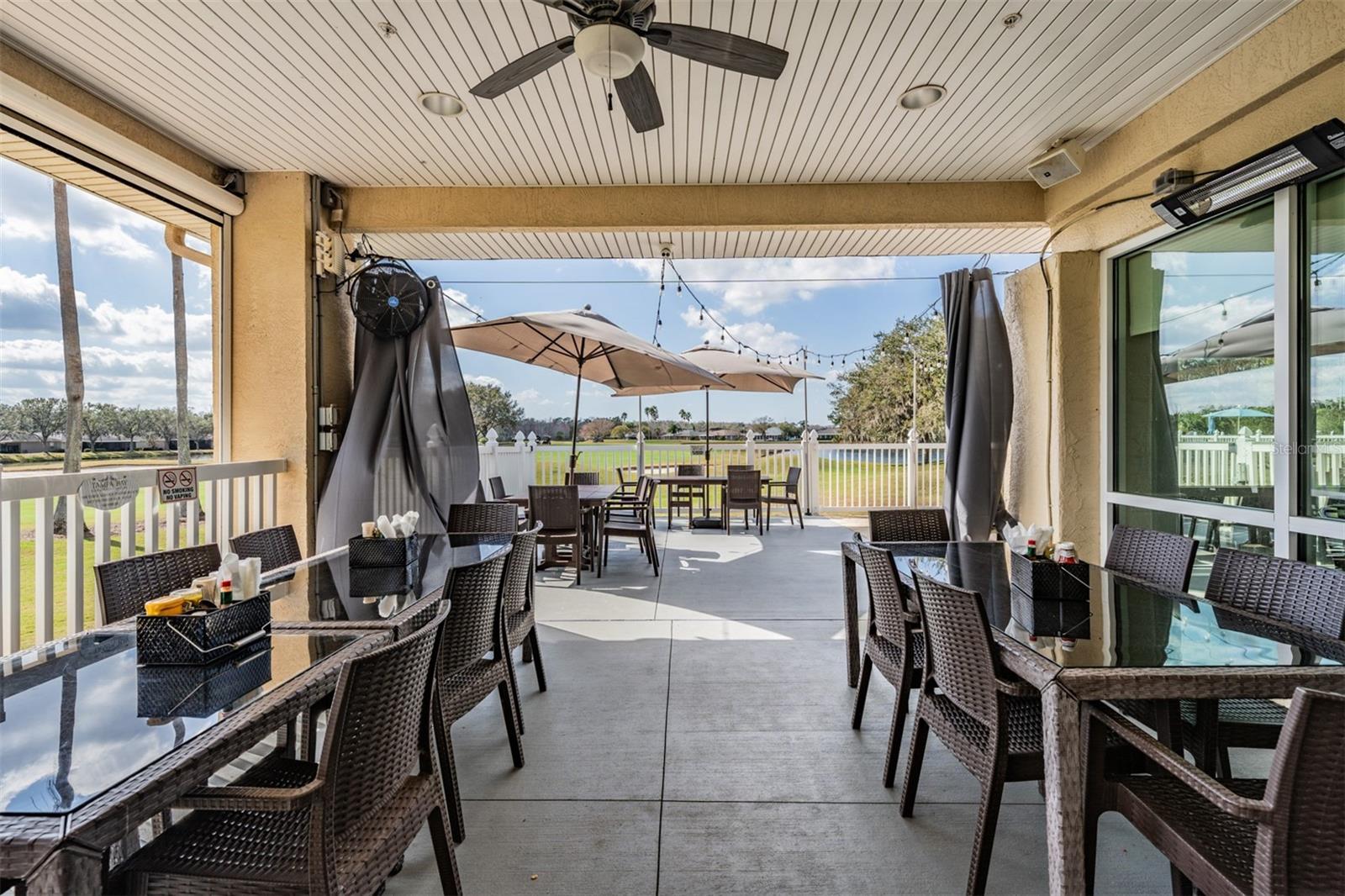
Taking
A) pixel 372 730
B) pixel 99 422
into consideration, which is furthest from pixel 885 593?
pixel 99 422

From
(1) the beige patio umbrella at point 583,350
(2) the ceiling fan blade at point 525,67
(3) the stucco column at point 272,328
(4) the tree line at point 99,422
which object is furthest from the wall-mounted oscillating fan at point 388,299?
(2) the ceiling fan blade at point 525,67

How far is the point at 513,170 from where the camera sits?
13.5 ft

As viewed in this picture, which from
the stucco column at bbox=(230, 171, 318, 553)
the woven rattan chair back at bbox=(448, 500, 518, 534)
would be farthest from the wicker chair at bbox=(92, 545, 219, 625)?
the stucco column at bbox=(230, 171, 318, 553)

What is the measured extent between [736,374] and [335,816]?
283 inches

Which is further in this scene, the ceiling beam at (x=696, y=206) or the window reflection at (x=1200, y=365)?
the ceiling beam at (x=696, y=206)

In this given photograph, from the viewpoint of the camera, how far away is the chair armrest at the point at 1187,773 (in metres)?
1.10

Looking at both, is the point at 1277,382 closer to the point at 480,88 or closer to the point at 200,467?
the point at 480,88

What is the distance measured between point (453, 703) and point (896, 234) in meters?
4.59

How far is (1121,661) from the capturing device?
146 cm

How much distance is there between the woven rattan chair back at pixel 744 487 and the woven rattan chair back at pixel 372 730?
5.78 metres

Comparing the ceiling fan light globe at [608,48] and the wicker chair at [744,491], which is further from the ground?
the ceiling fan light globe at [608,48]

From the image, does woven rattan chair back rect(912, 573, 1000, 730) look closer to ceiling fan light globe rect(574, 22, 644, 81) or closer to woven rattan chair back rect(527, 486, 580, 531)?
ceiling fan light globe rect(574, 22, 644, 81)

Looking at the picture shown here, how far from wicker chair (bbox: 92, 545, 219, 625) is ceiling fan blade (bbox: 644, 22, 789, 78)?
2.52 meters

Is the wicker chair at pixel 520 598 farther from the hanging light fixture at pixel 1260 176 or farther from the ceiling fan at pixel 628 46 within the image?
the hanging light fixture at pixel 1260 176
